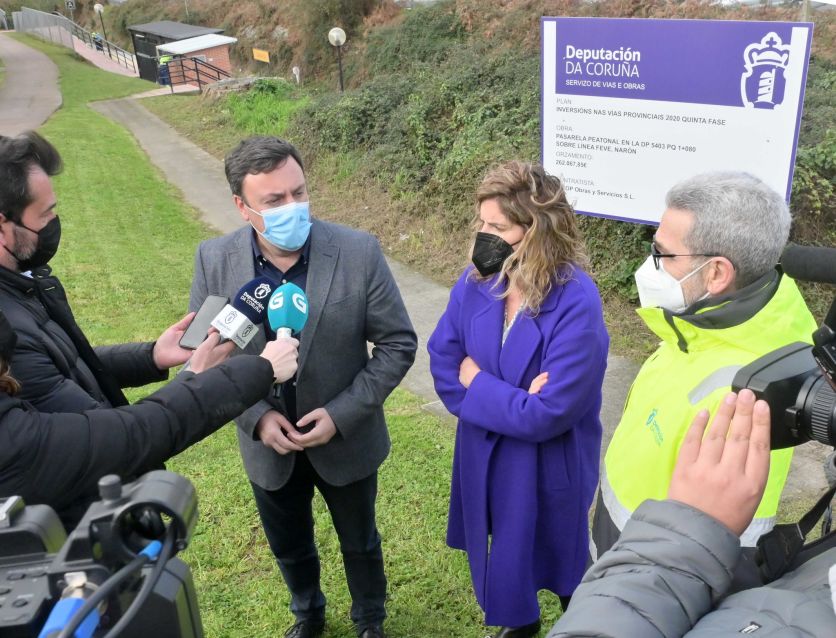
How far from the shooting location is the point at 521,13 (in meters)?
13.2

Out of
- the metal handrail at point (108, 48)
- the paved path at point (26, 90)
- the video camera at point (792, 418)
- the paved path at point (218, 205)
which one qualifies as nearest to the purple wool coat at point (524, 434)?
the video camera at point (792, 418)

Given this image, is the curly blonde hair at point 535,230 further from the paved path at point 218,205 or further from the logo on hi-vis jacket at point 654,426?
the paved path at point 218,205

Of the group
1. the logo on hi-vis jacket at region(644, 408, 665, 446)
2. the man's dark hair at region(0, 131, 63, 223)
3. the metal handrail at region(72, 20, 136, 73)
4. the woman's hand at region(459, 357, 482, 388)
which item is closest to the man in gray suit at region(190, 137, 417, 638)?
the woman's hand at region(459, 357, 482, 388)

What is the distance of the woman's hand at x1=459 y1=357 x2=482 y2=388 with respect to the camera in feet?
9.72

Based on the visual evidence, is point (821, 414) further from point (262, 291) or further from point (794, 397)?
point (262, 291)

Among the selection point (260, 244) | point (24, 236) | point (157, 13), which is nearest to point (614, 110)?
point (260, 244)

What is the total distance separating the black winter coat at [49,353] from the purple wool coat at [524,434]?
4.27 feet

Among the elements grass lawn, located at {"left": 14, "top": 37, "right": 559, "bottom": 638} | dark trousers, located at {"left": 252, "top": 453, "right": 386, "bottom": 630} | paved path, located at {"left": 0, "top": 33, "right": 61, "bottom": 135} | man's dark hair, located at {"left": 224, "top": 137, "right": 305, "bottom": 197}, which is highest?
man's dark hair, located at {"left": 224, "top": 137, "right": 305, "bottom": 197}

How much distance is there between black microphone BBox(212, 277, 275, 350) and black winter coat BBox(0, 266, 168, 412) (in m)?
0.44

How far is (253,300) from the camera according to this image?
2.71 m

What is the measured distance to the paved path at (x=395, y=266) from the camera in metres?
4.54

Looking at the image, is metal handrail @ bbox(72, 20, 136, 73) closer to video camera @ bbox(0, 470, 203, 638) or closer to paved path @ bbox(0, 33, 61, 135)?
paved path @ bbox(0, 33, 61, 135)

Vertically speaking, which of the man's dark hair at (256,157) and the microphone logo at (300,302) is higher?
the man's dark hair at (256,157)

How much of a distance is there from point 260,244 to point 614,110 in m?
3.70
